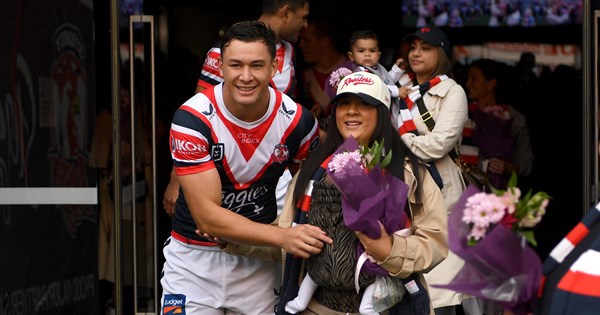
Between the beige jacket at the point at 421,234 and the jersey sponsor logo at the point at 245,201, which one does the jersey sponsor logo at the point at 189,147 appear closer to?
the jersey sponsor logo at the point at 245,201

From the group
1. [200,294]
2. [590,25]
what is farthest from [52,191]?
[590,25]

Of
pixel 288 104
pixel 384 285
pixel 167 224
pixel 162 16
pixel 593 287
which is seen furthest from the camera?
pixel 162 16

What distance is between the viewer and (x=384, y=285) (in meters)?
3.95

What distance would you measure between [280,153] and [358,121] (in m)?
0.42

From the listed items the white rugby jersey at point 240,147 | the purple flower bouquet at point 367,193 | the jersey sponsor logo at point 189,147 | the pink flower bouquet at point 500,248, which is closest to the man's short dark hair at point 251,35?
the white rugby jersey at point 240,147

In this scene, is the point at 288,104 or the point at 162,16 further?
the point at 162,16

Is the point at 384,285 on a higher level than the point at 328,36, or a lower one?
lower

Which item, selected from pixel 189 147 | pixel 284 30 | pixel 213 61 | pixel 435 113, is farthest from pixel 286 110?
pixel 435 113

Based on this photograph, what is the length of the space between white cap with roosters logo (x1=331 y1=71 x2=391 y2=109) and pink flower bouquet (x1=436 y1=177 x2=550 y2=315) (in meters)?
1.52

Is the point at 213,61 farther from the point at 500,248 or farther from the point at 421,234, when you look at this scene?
the point at 500,248

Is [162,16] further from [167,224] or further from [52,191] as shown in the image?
[52,191]

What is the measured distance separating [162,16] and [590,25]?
3451mm

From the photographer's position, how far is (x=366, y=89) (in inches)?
169

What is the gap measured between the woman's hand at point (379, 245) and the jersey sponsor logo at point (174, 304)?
106 cm
